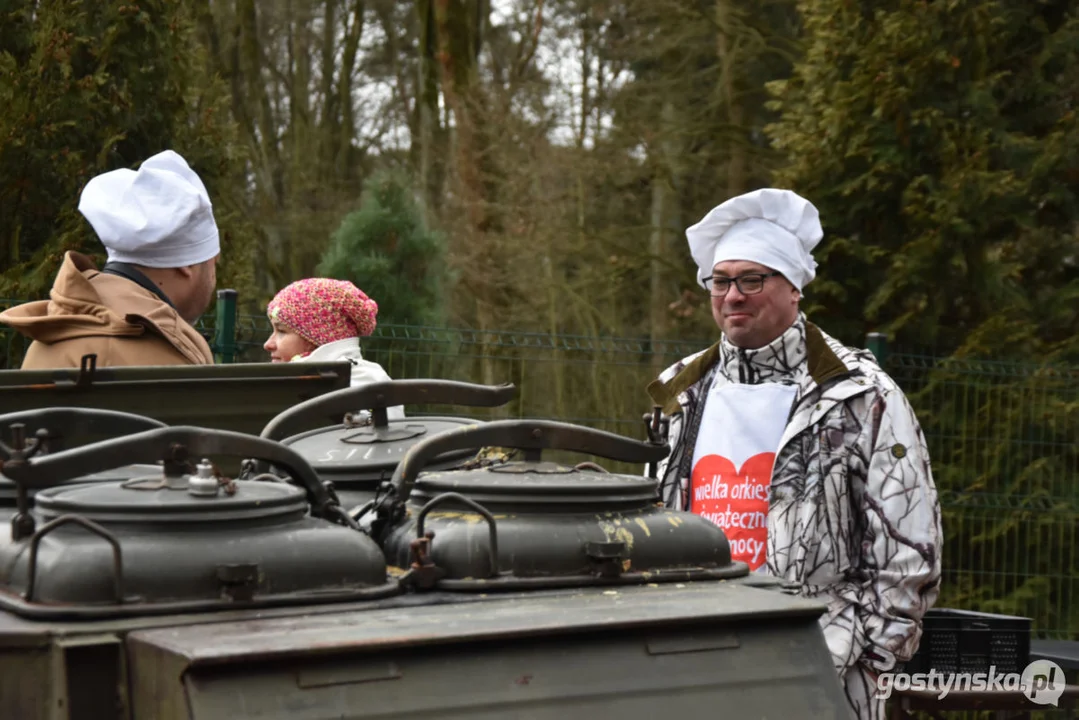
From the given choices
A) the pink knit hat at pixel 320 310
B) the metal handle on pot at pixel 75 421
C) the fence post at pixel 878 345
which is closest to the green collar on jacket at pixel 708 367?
the metal handle on pot at pixel 75 421

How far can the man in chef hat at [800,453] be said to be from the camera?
3.43m

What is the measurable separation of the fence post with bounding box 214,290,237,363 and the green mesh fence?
4.72 ft

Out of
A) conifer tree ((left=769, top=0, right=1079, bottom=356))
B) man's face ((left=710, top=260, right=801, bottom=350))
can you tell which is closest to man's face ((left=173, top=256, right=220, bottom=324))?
man's face ((left=710, top=260, right=801, bottom=350))

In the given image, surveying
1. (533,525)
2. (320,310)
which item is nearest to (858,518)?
(533,525)

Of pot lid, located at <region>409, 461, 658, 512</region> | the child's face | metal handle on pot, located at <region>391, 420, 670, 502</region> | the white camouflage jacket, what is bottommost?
the white camouflage jacket

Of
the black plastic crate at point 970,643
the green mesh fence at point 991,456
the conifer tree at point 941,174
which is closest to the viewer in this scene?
the black plastic crate at point 970,643

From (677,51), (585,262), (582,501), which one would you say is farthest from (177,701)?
(677,51)

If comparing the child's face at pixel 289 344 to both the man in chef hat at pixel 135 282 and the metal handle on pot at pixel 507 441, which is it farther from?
the metal handle on pot at pixel 507 441

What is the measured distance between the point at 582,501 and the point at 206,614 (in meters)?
0.67

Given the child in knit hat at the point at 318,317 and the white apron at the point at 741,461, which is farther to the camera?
the child in knit hat at the point at 318,317

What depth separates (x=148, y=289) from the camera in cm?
373

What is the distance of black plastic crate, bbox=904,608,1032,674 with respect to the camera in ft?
16.3

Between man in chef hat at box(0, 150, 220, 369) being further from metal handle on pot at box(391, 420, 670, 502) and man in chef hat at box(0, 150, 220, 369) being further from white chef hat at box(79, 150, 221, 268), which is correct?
metal handle on pot at box(391, 420, 670, 502)

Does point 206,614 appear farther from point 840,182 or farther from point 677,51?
point 677,51
